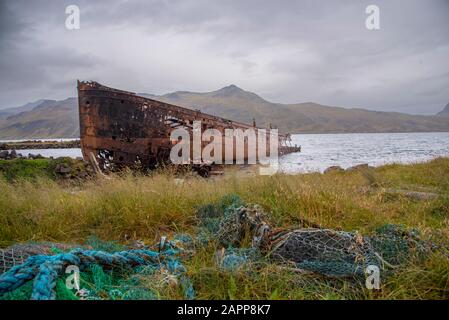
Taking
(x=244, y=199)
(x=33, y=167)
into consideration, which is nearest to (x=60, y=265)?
(x=244, y=199)

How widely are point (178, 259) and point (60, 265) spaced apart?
922 mm

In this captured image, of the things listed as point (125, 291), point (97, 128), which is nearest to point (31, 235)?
point (125, 291)

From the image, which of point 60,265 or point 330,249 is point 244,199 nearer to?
→ point 330,249

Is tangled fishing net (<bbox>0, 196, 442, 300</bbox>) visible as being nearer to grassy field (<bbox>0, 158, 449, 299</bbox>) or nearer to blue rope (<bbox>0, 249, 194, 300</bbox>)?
blue rope (<bbox>0, 249, 194, 300</bbox>)

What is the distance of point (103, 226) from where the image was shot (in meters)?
4.02

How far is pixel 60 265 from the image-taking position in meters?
1.97

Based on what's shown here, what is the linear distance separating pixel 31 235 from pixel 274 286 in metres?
3.27

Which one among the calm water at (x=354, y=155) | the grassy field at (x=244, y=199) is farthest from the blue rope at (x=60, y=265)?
the calm water at (x=354, y=155)

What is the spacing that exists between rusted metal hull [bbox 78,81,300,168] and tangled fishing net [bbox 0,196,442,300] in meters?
10.1

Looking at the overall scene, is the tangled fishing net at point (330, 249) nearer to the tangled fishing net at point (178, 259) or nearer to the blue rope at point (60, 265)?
the tangled fishing net at point (178, 259)

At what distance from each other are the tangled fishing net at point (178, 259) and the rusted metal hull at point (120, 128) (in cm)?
1005

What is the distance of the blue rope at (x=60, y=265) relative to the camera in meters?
1.73

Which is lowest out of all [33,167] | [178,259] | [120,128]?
[178,259]
